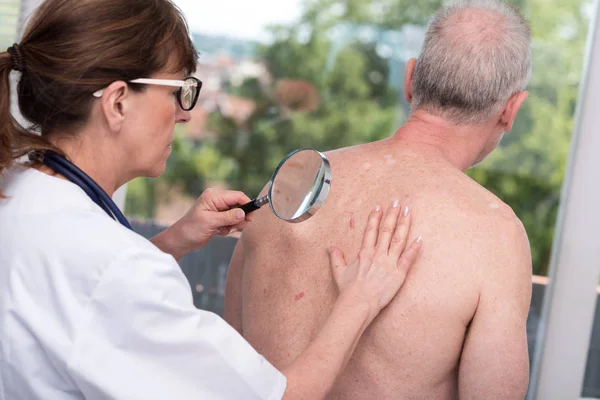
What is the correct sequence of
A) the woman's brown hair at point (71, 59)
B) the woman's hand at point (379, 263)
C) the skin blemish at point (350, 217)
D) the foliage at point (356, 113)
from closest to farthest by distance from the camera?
the woman's brown hair at point (71, 59) < the woman's hand at point (379, 263) < the skin blemish at point (350, 217) < the foliage at point (356, 113)

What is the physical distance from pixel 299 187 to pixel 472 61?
0.45m

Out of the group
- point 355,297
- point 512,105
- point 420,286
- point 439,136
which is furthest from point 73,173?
point 512,105

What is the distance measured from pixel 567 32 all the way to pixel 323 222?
134 centimetres

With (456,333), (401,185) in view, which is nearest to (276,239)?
(401,185)

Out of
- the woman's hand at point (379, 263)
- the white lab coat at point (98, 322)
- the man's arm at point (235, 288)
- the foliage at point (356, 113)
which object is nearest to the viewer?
the white lab coat at point (98, 322)

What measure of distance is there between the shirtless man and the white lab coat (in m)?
0.38

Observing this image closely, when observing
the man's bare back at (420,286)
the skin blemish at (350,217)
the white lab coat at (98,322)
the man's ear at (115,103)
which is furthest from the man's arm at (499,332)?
the man's ear at (115,103)

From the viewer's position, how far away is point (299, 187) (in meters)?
1.49

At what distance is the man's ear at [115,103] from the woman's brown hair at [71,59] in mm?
13

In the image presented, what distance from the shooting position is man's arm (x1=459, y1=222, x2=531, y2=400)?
1446 millimetres

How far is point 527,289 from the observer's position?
59.0 inches

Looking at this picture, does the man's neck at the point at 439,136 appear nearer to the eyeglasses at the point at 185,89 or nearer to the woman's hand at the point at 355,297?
the woman's hand at the point at 355,297

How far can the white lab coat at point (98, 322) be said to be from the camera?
114 cm

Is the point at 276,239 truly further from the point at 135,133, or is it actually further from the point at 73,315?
the point at 73,315
